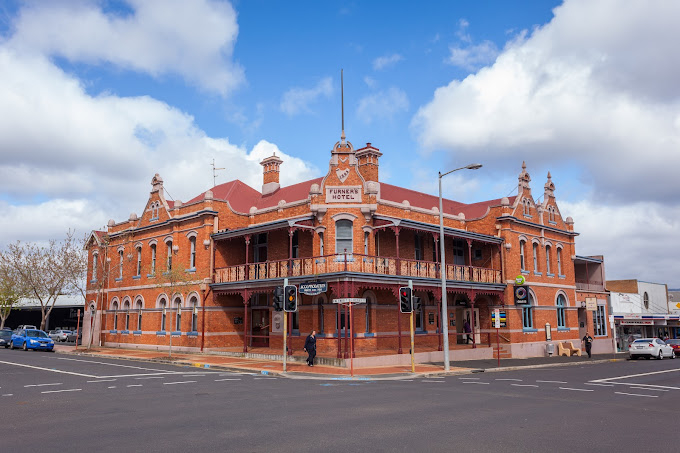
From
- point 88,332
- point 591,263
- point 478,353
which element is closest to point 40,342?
point 88,332

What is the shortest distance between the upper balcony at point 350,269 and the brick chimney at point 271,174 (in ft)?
25.3

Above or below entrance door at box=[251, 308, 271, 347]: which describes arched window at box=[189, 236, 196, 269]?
above

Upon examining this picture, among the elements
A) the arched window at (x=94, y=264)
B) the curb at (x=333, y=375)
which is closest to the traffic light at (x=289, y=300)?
the curb at (x=333, y=375)

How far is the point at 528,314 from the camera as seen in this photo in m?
34.2

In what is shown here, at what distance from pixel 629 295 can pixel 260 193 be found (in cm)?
3753

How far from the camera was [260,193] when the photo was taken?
1501 inches

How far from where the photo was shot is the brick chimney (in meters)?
36.6

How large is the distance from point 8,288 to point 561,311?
47.3 meters

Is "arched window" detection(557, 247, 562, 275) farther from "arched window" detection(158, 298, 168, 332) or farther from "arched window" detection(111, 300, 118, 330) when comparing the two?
"arched window" detection(111, 300, 118, 330)

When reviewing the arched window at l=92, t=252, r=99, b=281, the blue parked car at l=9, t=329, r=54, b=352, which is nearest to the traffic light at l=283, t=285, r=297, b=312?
the blue parked car at l=9, t=329, r=54, b=352

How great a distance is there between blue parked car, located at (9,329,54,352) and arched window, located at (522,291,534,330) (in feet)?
98.2

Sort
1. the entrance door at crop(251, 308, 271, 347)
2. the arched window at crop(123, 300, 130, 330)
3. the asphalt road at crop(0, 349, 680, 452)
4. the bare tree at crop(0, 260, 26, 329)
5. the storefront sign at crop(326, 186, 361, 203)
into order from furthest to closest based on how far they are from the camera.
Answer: the bare tree at crop(0, 260, 26, 329)
the arched window at crop(123, 300, 130, 330)
the entrance door at crop(251, 308, 271, 347)
the storefront sign at crop(326, 186, 361, 203)
the asphalt road at crop(0, 349, 680, 452)

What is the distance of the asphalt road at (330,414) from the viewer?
852 cm

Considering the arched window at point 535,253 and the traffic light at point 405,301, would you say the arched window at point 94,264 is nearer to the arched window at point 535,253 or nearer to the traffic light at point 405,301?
the traffic light at point 405,301
